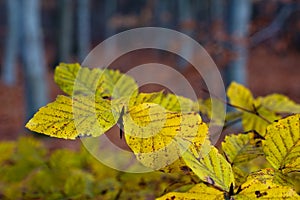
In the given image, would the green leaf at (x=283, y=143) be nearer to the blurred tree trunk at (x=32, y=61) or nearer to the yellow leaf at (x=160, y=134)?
the yellow leaf at (x=160, y=134)

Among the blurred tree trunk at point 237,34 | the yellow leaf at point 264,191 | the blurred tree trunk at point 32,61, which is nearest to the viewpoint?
the yellow leaf at point 264,191

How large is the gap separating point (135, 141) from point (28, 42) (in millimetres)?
6084

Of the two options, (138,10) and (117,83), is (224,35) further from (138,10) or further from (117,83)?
(138,10)

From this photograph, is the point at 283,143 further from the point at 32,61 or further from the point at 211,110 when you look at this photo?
the point at 32,61

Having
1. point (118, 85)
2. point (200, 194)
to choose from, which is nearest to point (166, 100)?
point (118, 85)

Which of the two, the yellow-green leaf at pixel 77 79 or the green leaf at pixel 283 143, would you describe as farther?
the yellow-green leaf at pixel 77 79

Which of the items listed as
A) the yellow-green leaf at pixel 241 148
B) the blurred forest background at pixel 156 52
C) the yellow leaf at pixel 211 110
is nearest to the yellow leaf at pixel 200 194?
the yellow-green leaf at pixel 241 148

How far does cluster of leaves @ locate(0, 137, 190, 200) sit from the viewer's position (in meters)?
0.67

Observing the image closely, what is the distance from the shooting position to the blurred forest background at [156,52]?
5.45 meters

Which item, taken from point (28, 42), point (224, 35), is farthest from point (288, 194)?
point (28, 42)

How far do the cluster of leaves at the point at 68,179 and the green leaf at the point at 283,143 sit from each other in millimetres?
159

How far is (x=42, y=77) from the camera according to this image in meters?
6.45

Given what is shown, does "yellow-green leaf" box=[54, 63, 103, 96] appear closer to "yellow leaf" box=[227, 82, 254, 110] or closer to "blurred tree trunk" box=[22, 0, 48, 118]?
"yellow leaf" box=[227, 82, 254, 110]

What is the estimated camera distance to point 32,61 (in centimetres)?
630
